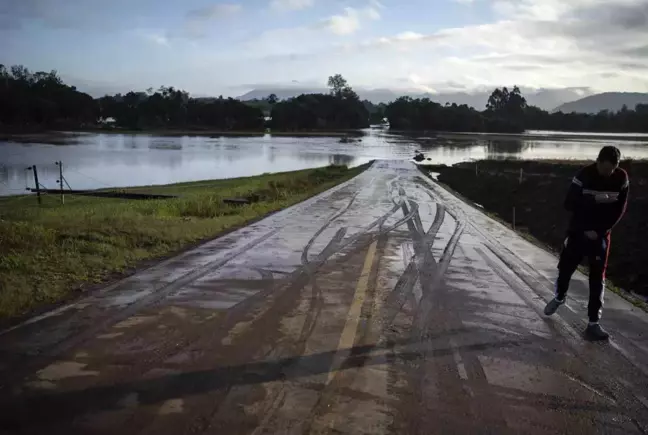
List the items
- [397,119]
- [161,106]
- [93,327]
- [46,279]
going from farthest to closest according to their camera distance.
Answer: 1. [397,119]
2. [161,106]
3. [46,279]
4. [93,327]

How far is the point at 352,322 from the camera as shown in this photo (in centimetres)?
613

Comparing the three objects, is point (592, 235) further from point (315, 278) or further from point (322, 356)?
point (315, 278)

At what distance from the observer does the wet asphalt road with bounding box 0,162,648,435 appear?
156 inches

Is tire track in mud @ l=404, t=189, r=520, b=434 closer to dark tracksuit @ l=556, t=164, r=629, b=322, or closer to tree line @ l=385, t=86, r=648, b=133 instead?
dark tracksuit @ l=556, t=164, r=629, b=322

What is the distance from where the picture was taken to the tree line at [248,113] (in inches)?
4395

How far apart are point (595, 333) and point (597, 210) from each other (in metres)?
1.29

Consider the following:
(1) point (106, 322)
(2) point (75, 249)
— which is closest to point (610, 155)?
(1) point (106, 322)

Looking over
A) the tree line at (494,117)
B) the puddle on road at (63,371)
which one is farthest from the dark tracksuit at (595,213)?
the tree line at (494,117)

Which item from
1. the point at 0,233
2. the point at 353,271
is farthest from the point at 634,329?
the point at 0,233

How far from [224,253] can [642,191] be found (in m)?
19.3

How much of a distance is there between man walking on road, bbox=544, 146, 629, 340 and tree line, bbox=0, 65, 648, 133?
104 m

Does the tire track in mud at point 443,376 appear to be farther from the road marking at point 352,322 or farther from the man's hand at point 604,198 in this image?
the man's hand at point 604,198

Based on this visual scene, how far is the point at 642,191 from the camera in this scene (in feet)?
74.9

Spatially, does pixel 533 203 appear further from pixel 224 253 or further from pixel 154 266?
pixel 154 266
